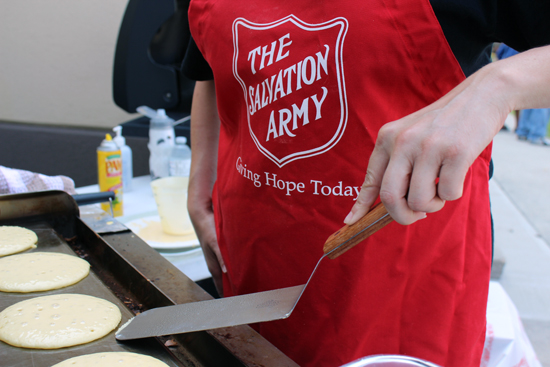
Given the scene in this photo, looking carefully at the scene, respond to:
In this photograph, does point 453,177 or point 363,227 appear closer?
point 453,177

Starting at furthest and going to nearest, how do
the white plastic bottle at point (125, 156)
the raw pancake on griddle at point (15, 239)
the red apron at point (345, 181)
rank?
the white plastic bottle at point (125, 156)
the raw pancake on griddle at point (15, 239)
the red apron at point (345, 181)

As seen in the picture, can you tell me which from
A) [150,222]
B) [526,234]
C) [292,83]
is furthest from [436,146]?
[526,234]

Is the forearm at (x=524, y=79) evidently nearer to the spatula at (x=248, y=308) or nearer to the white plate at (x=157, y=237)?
the spatula at (x=248, y=308)

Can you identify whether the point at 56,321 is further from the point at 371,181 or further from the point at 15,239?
the point at 371,181

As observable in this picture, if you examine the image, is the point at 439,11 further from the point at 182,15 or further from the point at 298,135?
the point at 182,15

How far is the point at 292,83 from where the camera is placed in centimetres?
79

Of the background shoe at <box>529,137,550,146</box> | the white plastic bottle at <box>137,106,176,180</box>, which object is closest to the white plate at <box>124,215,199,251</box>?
the white plastic bottle at <box>137,106,176,180</box>

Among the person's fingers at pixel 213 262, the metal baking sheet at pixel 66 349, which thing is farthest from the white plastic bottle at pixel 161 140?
the metal baking sheet at pixel 66 349

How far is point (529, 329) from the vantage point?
283cm

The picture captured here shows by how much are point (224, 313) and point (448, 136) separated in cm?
A: 42

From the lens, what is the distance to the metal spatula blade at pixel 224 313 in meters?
0.64

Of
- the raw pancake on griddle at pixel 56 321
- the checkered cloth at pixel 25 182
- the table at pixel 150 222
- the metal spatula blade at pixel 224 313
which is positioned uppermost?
the metal spatula blade at pixel 224 313

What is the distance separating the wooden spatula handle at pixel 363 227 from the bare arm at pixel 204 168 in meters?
0.58

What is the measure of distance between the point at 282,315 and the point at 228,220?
1.29 feet
